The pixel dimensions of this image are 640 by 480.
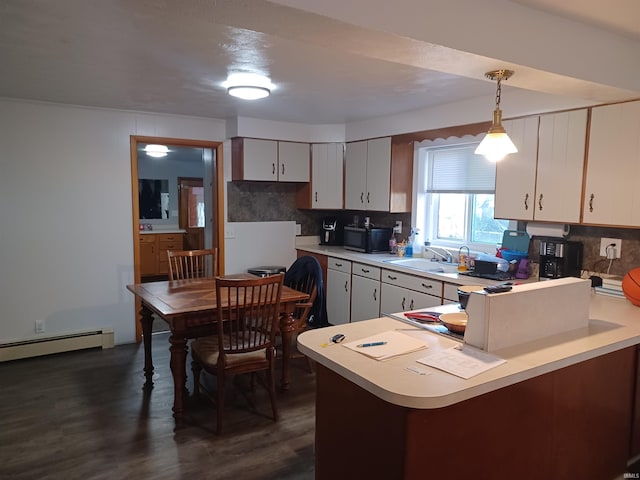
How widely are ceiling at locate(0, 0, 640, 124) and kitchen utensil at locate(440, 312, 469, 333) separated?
1.11 metres

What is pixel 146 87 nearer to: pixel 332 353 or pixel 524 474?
pixel 332 353

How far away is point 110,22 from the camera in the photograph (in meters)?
2.02

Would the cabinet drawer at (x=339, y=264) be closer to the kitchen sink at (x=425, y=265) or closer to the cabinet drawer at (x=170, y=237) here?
the kitchen sink at (x=425, y=265)

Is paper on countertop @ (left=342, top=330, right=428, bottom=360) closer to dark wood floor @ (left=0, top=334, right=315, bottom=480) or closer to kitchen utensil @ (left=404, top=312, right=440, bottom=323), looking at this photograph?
kitchen utensil @ (left=404, top=312, right=440, bottom=323)

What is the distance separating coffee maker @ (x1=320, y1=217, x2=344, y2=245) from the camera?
5266 millimetres

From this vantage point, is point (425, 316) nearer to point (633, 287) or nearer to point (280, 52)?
point (633, 287)

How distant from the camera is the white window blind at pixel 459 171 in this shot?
392cm

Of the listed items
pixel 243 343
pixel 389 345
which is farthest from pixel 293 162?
pixel 389 345

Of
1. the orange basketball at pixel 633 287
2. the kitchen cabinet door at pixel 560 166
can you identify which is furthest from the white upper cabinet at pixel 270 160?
the orange basketball at pixel 633 287

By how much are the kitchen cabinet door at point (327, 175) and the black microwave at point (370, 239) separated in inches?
17.1

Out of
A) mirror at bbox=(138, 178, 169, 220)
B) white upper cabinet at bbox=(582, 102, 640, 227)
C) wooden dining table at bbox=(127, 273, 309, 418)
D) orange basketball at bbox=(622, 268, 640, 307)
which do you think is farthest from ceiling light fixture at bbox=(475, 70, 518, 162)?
mirror at bbox=(138, 178, 169, 220)

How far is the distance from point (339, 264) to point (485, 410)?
3085 mm

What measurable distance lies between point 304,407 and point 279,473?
2.43 ft

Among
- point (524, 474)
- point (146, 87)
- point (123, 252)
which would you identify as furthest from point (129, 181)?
point (524, 474)
